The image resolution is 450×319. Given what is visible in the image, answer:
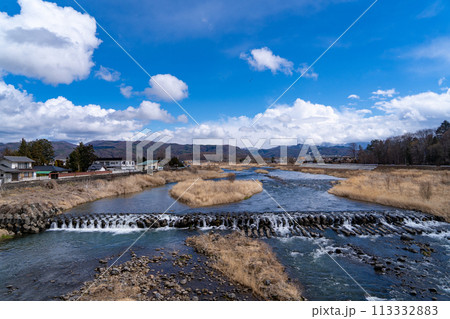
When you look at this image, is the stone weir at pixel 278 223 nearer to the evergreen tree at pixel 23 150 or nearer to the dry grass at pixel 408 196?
the dry grass at pixel 408 196

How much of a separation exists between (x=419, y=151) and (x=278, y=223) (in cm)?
8080

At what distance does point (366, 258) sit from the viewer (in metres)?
12.1

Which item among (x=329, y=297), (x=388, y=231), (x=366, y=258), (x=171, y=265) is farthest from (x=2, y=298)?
(x=388, y=231)

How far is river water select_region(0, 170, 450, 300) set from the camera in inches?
364

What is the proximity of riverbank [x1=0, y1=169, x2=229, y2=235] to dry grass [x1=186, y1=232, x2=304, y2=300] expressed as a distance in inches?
511

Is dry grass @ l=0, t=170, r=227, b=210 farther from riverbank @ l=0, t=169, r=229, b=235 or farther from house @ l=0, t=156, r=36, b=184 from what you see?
house @ l=0, t=156, r=36, b=184

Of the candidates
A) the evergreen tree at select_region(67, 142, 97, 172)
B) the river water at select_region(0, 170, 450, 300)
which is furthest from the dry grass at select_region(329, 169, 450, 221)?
the evergreen tree at select_region(67, 142, 97, 172)

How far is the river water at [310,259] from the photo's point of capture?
9.24m

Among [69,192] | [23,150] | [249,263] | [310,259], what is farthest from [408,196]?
[23,150]

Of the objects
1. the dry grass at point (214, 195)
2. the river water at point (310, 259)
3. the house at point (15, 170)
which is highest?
the house at point (15, 170)

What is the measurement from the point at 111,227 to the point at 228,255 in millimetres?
10885

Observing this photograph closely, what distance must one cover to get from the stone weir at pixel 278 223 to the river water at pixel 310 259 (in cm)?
27

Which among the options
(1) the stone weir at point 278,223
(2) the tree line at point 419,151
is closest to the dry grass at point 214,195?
(1) the stone weir at point 278,223

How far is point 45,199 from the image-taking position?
23.3 meters
